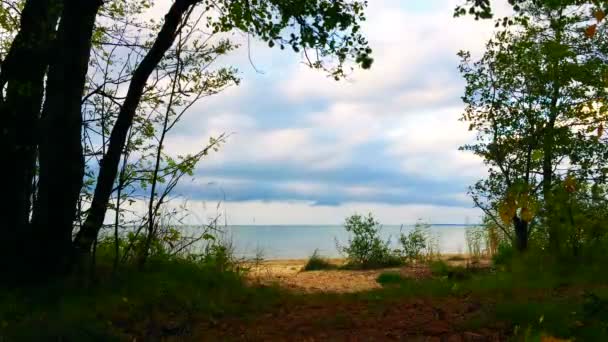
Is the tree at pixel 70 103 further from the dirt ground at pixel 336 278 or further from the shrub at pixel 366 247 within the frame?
A: the shrub at pixel 366 247

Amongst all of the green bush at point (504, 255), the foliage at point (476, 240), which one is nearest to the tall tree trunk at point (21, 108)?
the green bush at point (504, 255)

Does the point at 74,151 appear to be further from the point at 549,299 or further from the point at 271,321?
the point at 549,299

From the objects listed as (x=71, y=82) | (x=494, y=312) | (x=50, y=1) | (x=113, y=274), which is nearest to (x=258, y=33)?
(x=71, y=82)

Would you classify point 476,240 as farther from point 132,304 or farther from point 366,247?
point 132,304

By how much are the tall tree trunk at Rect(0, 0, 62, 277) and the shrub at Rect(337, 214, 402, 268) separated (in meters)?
7.49

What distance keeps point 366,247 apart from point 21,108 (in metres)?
8.03

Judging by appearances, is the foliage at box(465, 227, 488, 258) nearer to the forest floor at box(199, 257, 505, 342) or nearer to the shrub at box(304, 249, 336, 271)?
the shrub at box(304, 249, 336, 271)

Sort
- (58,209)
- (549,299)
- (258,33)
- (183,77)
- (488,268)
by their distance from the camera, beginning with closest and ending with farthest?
(549,299), (58,209), (258,33), (183,77), (488,268)

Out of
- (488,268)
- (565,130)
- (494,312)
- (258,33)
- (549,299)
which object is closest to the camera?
(494,312)

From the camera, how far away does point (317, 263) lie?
12711mm

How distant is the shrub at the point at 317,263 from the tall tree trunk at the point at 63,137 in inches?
275

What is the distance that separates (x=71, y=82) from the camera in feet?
20.1

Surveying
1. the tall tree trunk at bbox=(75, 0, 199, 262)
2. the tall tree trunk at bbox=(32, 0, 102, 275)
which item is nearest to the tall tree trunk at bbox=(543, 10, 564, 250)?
the tall tree trunk at bbox=(75, 0, 199, 262)

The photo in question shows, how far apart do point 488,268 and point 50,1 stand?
772 cm
